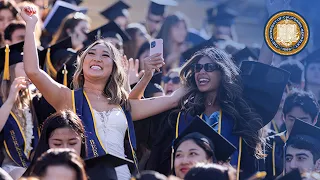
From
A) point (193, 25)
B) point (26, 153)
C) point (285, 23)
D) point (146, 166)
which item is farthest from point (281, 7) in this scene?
point (193, 25)

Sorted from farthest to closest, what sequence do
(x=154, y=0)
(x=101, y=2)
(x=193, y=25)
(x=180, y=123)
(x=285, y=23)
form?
(x=193, y=25), (x=101, y=2), (x=154, y=0), (x=285, y=23), (x=180, y=123)

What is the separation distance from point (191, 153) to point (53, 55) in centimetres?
266

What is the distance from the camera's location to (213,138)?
7430 mm

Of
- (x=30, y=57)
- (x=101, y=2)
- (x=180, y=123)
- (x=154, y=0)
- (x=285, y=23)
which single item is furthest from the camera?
(x=101, y=2)

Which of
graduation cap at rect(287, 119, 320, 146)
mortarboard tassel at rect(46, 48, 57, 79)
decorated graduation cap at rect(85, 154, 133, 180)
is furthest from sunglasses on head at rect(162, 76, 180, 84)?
decorated graduation cap at rect(85, 154, 133, 180)

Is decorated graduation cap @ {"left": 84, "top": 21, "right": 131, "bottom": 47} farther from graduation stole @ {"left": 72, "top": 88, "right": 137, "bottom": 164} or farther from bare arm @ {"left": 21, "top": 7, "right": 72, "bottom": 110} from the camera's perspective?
bare arm @ {"left": 21, "top": 7, "right": 72, "bottom": 110}

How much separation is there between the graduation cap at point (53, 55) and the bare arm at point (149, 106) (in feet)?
4.93

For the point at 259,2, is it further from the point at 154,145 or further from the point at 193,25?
the point at 154,145

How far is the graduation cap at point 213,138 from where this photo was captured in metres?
7.34

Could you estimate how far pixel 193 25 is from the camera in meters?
20.9

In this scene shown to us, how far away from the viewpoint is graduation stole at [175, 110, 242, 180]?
26.2ft

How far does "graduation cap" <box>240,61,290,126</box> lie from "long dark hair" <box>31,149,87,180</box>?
8.81 feet

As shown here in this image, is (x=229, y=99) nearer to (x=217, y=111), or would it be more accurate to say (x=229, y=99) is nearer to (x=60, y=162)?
(x=217, y=111)

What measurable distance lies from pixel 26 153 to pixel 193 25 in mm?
12816
